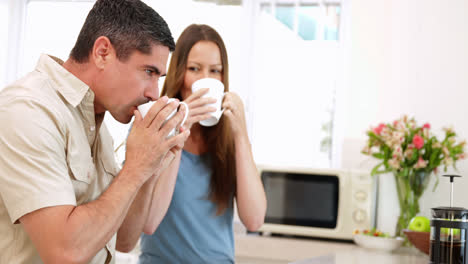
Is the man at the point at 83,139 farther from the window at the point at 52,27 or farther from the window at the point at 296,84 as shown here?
the window at the point at 52,27

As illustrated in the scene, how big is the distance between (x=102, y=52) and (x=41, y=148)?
0.25 meters

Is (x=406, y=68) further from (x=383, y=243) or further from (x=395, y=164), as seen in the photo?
(x=383, y=243)

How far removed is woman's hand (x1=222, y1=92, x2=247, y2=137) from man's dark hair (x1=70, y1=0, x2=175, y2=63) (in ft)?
1.29

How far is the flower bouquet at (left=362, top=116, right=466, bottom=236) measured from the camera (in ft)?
7.18

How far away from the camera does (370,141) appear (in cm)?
229

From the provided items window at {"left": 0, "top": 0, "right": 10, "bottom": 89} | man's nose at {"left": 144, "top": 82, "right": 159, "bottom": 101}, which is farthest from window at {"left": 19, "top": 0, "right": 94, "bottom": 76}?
man's nose at {"left": 144, "top": 82, "right": 159, "bottom": 101}

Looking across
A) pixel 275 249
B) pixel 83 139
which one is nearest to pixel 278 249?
pixel 275 249

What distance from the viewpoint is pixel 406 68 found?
2.56 metres

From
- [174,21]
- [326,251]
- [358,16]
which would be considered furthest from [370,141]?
[174,21]

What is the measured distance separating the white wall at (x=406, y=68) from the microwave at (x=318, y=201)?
1.04 ft

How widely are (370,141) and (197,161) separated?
109 centimetres

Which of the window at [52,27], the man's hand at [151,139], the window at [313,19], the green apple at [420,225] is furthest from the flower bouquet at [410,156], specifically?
the window at [52,27]

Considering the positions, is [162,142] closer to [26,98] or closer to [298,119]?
[26,98]

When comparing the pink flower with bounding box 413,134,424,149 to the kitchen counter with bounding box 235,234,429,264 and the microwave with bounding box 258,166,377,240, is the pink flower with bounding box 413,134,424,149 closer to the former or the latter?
the microwave with bounding box 258,166,377,240
